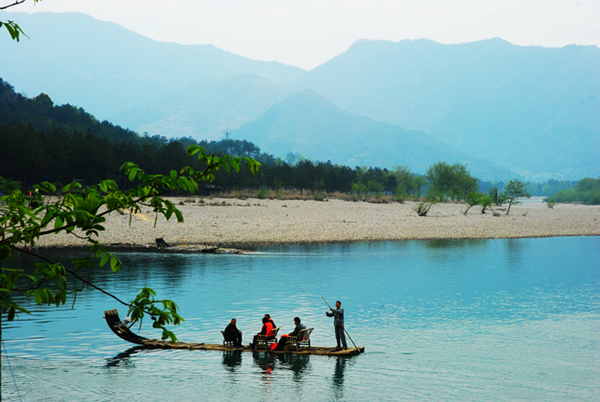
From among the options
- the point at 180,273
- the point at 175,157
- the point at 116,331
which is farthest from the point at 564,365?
the point at 175,157

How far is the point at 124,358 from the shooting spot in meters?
19.8

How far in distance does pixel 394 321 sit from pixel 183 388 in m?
12.5

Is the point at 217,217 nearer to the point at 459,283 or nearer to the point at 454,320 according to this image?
the point at 459,283

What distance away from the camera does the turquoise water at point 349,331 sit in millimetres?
16875

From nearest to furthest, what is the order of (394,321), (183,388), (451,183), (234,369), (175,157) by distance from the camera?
(183,388), (234,369), (394,321), (175,157), (451,183)

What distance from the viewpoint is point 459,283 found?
36219mm

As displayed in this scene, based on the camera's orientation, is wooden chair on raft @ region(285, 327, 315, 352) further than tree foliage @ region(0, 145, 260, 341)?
Yes

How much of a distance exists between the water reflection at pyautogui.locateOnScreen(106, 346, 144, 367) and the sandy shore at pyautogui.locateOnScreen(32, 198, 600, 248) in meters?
22.0

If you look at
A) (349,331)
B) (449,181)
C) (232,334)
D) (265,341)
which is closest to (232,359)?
(232,334)

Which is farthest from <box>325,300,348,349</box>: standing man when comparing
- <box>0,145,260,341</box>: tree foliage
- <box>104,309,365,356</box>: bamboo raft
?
<box>0,145,260,341</box>: tree foliage

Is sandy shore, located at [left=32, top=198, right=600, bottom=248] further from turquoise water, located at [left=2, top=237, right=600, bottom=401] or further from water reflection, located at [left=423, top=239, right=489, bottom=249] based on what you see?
turquoise water, located at [left=2, top=237, right=600, bottom=401]

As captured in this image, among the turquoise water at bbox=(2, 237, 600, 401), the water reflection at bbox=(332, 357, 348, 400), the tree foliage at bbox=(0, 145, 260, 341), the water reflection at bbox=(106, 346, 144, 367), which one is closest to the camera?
the tree foliage at bbox=(0, 145, 260, 341)

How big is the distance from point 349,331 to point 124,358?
388 inches

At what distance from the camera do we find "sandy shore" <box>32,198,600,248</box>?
51.5 metres
